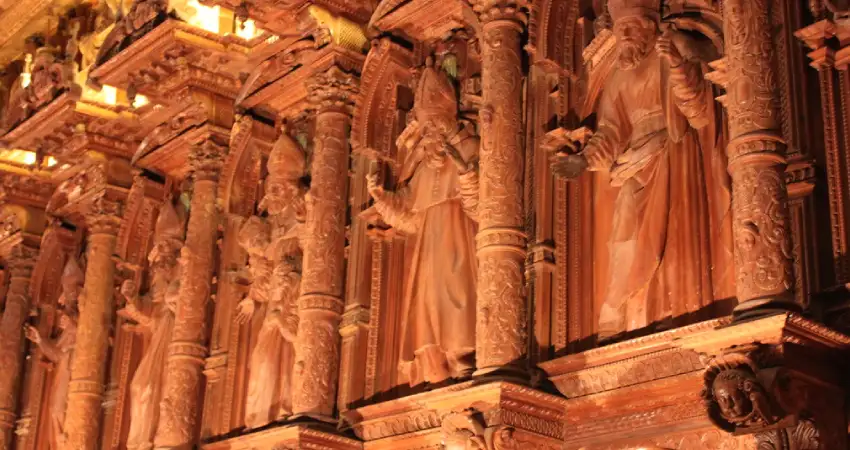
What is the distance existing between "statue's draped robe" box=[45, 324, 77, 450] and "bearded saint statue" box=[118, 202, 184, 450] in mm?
1277

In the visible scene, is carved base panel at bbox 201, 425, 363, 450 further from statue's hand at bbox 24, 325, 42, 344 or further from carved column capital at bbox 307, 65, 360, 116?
statue's hand at bbox 24, 325, 42, 344

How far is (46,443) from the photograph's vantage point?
15.4 meters

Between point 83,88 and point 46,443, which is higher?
point 83,88

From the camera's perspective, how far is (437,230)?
34.6 ft

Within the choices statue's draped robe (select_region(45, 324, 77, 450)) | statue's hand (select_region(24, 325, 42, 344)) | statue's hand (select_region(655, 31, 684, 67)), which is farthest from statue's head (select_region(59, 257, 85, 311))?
statue's hand (select_region(655, 31, 684, 67))

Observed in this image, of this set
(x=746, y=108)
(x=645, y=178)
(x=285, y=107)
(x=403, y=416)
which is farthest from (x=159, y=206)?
(x=746, y=108)

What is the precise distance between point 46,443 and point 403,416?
6.65 m

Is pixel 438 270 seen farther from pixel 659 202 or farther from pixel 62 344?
pixel 62 344

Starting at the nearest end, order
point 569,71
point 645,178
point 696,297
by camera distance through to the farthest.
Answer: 1. point 696,297
2. point 645,178
3. point 569,71

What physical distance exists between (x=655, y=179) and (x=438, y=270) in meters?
1.99

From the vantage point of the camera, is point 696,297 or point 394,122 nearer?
point 696,297

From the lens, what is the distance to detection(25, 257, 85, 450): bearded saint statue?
15.3 metres

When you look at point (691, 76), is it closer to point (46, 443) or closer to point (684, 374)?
point (684, 374)

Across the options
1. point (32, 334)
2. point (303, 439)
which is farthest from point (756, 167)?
point (32, 334)
